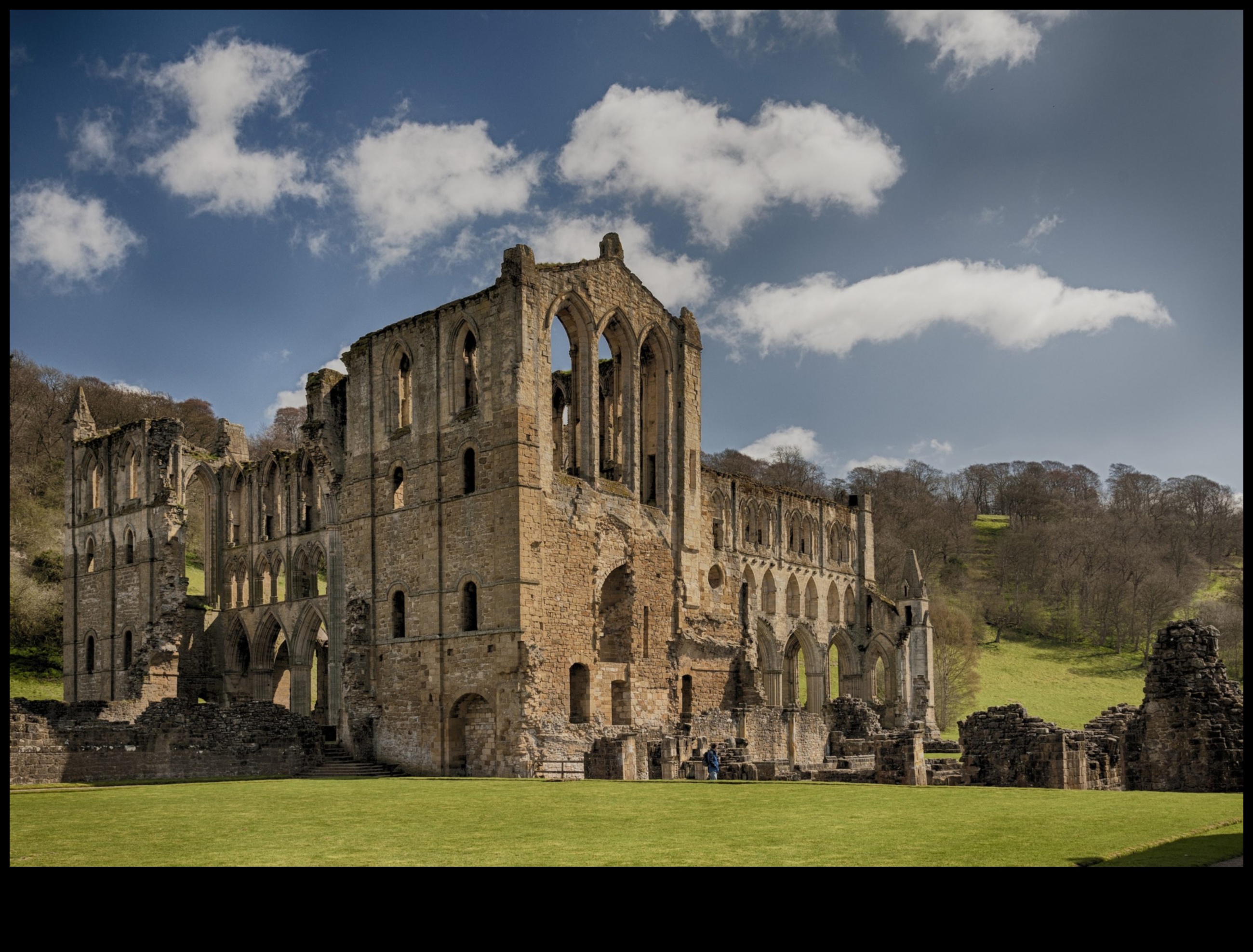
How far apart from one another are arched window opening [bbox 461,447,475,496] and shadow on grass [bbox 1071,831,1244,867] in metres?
22.3

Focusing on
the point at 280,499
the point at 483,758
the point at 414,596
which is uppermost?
the point at 280,499

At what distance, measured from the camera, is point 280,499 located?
139 ft

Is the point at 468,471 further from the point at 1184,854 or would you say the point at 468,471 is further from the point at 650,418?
the point at 1184,854

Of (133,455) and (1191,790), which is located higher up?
(133,455)

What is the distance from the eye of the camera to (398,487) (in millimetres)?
35094

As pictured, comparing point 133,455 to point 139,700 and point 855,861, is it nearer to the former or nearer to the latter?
point 139,700

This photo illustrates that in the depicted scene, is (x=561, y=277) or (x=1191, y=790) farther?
(x=561, y=277)

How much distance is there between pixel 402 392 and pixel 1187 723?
21942 millimetres

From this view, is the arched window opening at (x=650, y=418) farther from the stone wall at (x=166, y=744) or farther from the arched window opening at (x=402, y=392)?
the stone wall at (x=166, y=744)

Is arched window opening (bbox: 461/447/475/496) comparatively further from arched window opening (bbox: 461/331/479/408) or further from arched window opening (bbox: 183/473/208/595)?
arched window opening (bbox: 183/473/208/595)

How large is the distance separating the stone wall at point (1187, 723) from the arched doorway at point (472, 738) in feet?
48.2

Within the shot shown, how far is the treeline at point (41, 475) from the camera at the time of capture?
165 ft
